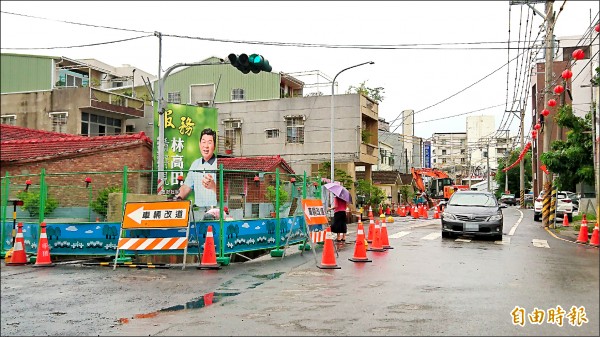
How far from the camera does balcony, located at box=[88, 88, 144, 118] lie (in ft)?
102

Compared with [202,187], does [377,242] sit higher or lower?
lower

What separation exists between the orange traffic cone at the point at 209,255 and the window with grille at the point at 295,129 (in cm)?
2669

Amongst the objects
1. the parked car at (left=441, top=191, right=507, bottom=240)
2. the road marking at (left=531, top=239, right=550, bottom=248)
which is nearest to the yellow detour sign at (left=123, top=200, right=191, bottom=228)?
the parked car at (left=441, top=191, right=507, bottom=240)

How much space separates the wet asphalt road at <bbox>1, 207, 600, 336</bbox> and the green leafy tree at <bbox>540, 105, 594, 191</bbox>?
858 cm

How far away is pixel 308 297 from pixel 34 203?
31.1 feet

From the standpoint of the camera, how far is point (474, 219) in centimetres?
1741

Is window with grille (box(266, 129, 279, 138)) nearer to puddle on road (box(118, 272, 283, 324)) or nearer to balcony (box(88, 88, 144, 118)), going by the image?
balcony (box(88, 88, 144, 118))

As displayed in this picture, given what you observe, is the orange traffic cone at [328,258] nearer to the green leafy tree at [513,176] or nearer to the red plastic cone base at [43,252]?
the red plastic cone base at [43,252]

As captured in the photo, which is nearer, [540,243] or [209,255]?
[209,255]

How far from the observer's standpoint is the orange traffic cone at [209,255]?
11.7 meters

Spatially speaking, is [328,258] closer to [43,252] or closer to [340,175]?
[43,252]

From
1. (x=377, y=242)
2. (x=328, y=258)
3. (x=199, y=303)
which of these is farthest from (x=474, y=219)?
(x=199, y=303)

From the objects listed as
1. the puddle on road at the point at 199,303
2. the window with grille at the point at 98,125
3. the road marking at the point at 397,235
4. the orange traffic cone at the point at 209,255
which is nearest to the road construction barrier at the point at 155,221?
the orange traffic cone at the point at 209,255

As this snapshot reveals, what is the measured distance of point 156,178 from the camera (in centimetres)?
1725
